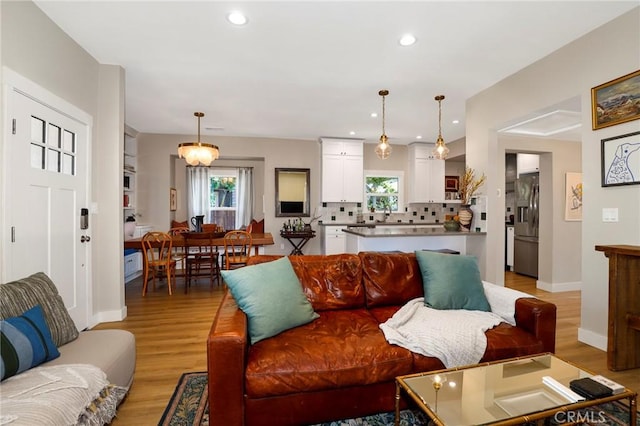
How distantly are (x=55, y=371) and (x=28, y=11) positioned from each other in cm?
252

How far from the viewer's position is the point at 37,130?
235 cm

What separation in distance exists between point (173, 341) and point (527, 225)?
575 centimetres

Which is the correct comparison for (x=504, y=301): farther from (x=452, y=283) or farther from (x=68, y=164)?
(x=68, y=164)

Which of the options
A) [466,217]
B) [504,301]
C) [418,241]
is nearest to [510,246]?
[466,217]

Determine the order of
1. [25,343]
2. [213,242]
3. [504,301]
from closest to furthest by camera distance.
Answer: [25,343]
[504,301]
[213,242]

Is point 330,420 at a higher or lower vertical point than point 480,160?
lower

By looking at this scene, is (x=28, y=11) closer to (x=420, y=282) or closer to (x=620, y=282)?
(x=420, y=282)

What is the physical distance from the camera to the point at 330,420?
156 centimetres

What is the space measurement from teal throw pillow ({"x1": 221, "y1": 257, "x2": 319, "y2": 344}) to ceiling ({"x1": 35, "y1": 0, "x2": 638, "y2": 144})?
1.98 m

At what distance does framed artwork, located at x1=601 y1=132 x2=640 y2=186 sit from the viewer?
2287mm

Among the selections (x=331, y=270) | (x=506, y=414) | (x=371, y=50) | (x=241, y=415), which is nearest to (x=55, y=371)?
(x=241, y=415)

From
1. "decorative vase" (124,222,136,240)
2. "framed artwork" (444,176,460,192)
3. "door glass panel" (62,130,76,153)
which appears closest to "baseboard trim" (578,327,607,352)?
"door glass panel" (62,130,76,153)

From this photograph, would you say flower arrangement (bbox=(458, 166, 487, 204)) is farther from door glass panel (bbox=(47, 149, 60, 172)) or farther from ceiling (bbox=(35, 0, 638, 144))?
door glass panel (bbox=(47, 149, 60, 172))

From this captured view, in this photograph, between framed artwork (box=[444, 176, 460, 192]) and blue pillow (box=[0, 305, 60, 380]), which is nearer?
blue pillow (box=[0, 305, 60, 380])
